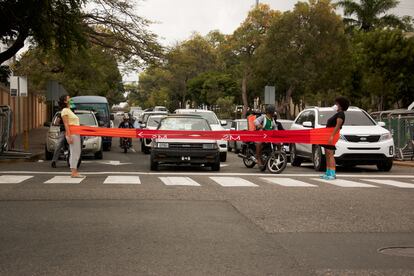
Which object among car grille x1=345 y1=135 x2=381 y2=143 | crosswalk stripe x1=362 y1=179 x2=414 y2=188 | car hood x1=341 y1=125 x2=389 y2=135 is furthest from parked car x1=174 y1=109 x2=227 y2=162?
crosswalk stripe x1=362 y1=179 x2=414 y2=188

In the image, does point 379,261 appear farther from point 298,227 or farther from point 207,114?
point 207,114

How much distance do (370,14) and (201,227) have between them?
184 ft

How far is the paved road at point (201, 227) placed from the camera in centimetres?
589

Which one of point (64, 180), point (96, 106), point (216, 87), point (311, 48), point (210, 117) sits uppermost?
point (311, 48)

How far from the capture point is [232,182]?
13.4 meters

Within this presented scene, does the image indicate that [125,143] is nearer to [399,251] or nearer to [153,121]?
[153,121]

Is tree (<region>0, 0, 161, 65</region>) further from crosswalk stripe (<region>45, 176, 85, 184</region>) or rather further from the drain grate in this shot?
the drain grate

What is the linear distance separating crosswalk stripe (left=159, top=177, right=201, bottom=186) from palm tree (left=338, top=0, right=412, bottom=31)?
4963 centimetres

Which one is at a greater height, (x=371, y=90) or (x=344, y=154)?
(x=371, y=90)

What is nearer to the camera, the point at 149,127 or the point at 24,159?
the point at 24,159

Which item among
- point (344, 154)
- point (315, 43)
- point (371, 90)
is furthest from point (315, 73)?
point (344, 154)

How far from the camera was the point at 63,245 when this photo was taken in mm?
6629

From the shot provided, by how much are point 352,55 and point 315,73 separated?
3.10 m

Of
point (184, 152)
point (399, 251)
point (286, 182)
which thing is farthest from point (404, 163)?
point (399, 251)
